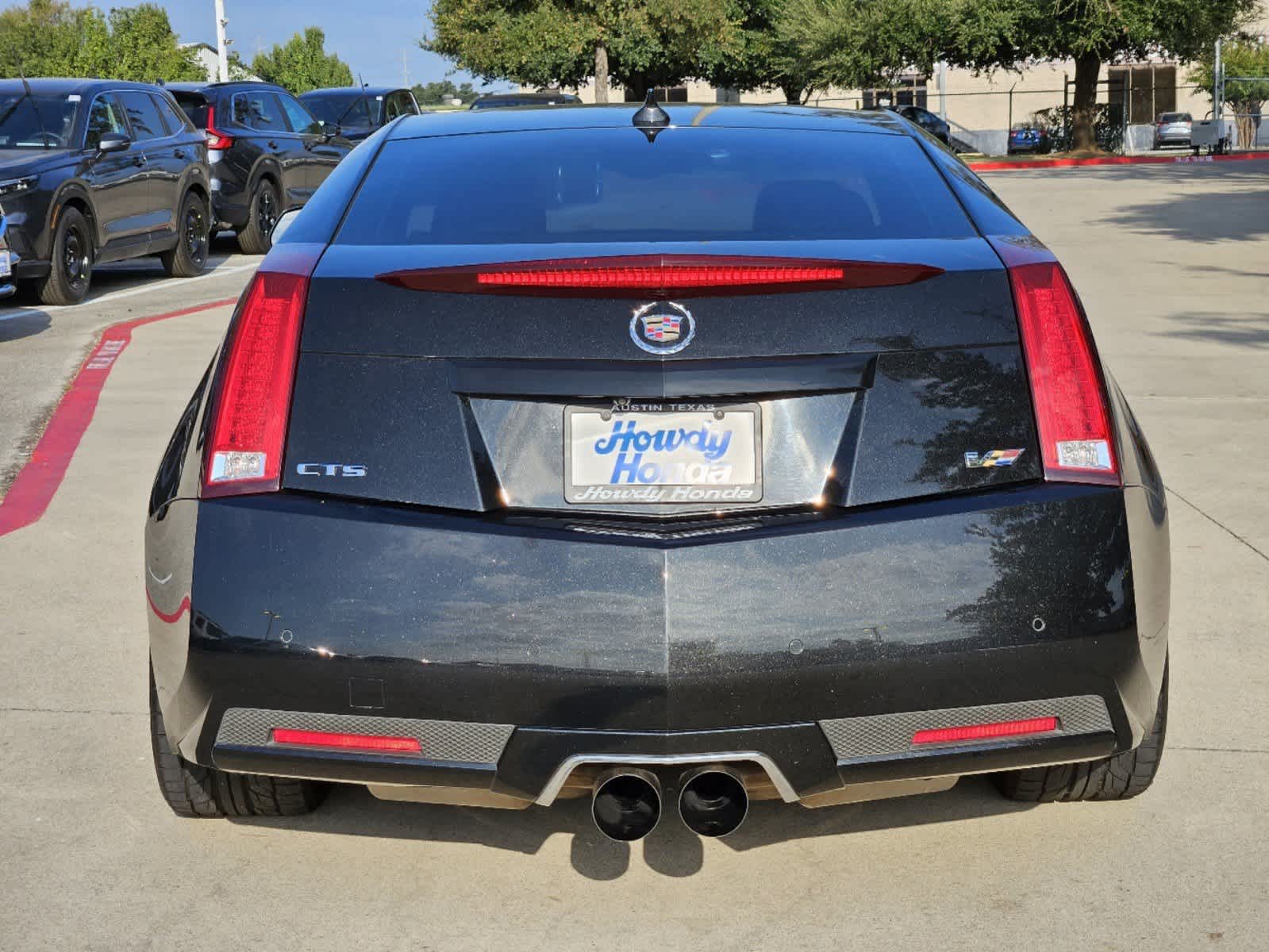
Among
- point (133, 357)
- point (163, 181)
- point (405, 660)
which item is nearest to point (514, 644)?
point (405, 660)

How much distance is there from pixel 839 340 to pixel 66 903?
6.20ft

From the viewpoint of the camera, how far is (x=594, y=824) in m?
3.79

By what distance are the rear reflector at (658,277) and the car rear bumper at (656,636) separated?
1.42 ft

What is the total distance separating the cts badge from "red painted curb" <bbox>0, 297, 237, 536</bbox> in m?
4.04

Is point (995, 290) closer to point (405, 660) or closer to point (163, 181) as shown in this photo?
point (405, 660)

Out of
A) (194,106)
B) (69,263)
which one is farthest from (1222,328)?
(194,106)

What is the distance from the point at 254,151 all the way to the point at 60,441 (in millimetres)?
10859

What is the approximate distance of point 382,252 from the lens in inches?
135

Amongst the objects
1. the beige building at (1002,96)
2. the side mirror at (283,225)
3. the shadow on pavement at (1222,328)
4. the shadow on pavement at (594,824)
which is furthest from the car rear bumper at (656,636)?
the beige building at (1002,96)

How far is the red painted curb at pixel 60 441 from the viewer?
269 inches

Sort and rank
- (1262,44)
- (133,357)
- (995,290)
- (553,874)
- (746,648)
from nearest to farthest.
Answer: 1. (746,648)
2. (995,290)
3. (553,874)
4. (133,357)
5. (1262,44)

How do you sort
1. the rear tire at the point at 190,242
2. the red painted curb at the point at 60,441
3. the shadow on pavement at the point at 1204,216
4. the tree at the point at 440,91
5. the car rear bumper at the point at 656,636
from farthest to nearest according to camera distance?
the tree at the point at 440,91, the shadow on pavement at the point at 1204,216, the rear tire at the point at 190,242, the red painted curb at the point at 60,441, the car rear bumper at the point at 656,636

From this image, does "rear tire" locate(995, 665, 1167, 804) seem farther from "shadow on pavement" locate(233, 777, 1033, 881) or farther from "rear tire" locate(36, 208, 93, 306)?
"rear tire" locate(36, 208, 93, 306)

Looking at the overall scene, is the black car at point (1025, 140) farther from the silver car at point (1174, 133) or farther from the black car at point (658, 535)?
the black car at point (658, 535)
